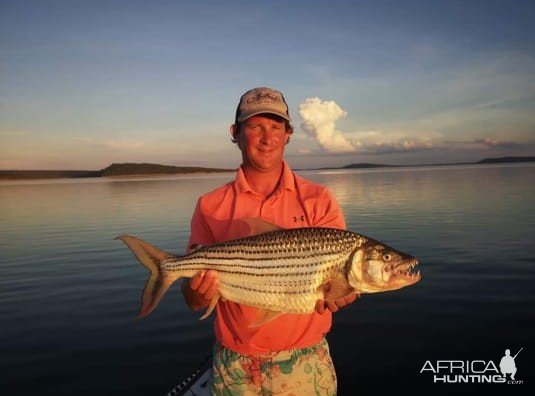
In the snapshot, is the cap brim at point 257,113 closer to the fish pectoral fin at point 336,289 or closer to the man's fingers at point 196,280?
the man's fingers at point 196,280

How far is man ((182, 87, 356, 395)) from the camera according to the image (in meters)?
4.09

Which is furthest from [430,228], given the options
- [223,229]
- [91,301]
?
[223,229]

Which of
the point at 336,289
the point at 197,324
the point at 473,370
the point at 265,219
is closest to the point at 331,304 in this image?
the point at 336,289

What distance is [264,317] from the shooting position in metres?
3.98

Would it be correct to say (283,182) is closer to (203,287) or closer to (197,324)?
(203,287)

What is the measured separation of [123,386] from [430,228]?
18255 millimetres

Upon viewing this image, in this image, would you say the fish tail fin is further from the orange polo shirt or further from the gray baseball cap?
the gray baseball cap

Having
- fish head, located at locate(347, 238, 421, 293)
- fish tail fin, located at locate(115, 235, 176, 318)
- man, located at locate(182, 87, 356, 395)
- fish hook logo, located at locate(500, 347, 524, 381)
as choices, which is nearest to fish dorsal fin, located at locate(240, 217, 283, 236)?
man, located at locate(182, 87, 356, 395)

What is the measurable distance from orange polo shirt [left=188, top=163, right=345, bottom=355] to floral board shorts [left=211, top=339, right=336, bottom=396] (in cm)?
9

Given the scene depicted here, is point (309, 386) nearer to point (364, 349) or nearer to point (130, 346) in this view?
point (364, 349)

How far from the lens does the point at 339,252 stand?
4.01 metres

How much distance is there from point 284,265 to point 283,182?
0.99m

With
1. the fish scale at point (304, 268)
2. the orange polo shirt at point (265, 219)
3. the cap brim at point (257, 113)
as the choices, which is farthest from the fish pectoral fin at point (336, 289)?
the cap brim at point (257, 113)

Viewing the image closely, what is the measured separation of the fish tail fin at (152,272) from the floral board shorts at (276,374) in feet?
3.26
